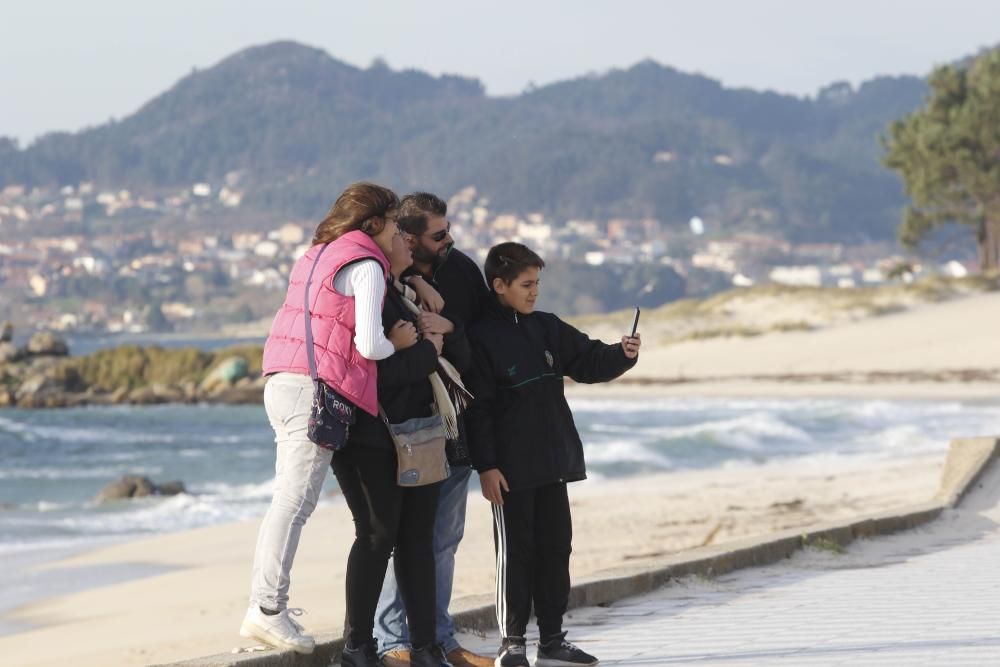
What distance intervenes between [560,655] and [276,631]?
3.27 ft

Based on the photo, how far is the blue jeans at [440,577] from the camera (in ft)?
18.0

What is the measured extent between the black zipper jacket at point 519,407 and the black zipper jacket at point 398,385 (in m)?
0.32

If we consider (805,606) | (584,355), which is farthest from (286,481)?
(805,606)

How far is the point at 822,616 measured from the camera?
21.5ft

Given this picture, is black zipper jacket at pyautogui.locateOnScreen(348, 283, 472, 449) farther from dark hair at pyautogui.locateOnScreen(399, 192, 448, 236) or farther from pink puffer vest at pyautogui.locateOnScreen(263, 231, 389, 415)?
dark hair at pyautogui.locateOnScreen(399, 192, 448, 236)

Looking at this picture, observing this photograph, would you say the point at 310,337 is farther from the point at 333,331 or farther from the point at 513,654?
the point at 513,654

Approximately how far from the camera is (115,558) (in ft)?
45.5

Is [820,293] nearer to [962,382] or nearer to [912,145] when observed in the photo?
[912,145]

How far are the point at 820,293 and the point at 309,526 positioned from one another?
137ft

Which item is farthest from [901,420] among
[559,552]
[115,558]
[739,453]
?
[559,552]

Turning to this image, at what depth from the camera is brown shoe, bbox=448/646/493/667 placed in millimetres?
5562

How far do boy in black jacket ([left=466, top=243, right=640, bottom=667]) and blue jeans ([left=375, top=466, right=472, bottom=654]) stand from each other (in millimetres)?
120

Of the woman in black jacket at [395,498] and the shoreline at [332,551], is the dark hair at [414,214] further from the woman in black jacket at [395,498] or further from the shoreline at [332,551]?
the shoreline at [332,551]

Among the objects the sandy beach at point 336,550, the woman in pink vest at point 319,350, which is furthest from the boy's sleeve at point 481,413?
the sandy beach at point 336,550
